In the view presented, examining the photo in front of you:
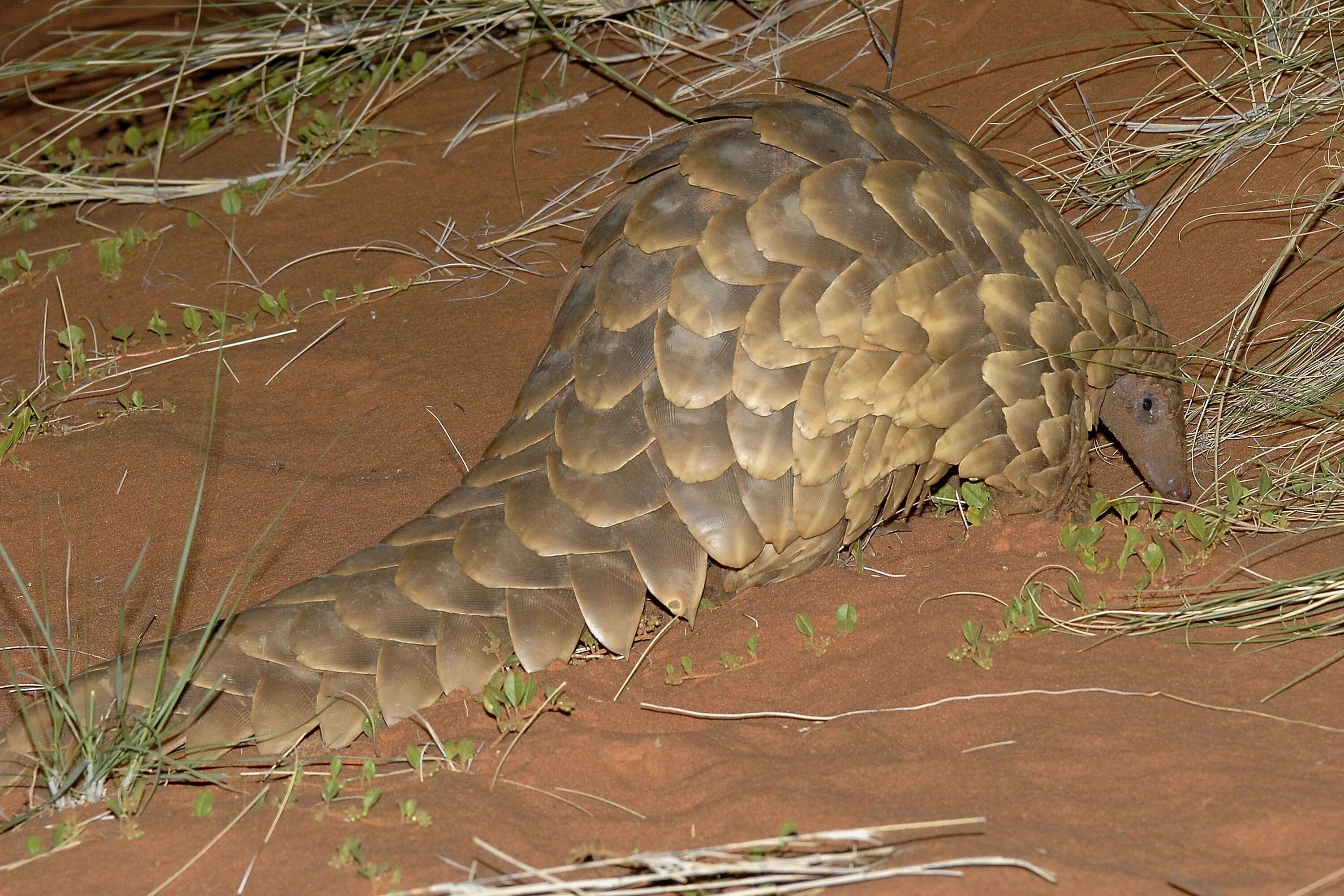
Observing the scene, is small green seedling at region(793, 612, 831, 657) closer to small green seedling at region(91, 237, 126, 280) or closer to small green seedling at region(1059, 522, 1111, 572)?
small green seedling at region(1059, 522, 1111, 572)

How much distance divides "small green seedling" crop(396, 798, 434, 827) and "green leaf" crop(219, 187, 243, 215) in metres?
3.89

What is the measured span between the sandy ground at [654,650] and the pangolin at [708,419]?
21 cm

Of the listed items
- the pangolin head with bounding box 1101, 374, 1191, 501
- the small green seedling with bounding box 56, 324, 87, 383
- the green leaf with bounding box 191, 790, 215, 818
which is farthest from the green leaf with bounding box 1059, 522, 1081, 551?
the small green seedling with bounding box 56, 324, 87, 383

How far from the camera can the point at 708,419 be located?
9.73 feet

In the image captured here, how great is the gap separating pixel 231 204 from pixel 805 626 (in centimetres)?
376

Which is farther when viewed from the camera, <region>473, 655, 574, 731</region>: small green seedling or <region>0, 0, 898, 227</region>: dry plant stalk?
<region>0, 0, 898, 227</region>: dry plant stalk

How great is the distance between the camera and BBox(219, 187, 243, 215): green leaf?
18.7ft

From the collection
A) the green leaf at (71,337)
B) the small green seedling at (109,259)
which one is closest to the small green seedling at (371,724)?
the green leaf at (71,337)

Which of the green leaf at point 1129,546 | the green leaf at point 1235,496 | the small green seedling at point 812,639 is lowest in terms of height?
the small green seedling at point 812,639

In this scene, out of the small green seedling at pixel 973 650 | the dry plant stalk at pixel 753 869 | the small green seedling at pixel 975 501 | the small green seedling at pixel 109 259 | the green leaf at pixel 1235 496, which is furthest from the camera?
the small green seedling at pixel 109 259

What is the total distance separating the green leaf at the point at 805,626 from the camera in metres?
3.07

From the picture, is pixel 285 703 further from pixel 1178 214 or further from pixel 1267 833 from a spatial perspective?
pixel 1178 214

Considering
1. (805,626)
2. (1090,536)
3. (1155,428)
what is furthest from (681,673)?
(1155,428)

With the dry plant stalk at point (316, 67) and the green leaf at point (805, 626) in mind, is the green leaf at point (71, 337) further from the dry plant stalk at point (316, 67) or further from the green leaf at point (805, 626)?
the green leaf at point (805, 626)
